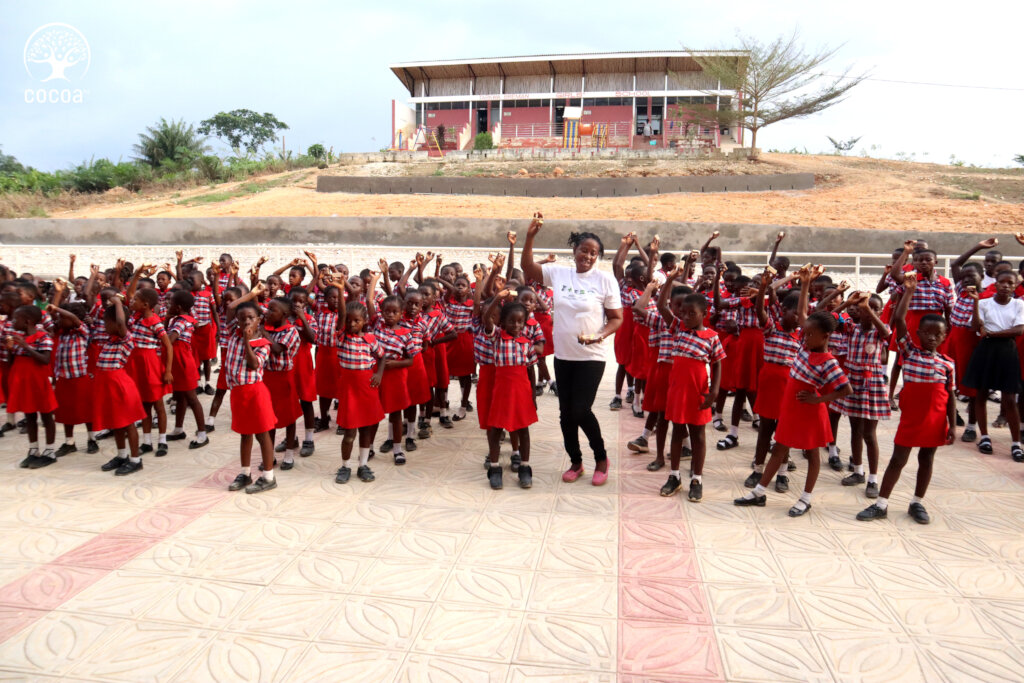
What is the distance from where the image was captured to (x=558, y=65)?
124ft

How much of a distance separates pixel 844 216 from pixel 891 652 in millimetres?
19614

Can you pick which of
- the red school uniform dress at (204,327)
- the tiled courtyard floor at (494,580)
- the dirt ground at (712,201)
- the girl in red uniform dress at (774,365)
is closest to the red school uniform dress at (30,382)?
the tiled courtyard floor at (494,580)

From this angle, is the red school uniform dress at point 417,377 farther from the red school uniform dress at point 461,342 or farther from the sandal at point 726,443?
the sandal at point 726,443

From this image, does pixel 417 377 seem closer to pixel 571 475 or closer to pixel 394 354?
pixel 394 354

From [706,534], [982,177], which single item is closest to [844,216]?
[982,177]

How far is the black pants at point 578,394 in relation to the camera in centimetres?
477

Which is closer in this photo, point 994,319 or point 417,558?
point 417,558

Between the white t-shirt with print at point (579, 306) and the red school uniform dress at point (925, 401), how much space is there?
6.48 feet

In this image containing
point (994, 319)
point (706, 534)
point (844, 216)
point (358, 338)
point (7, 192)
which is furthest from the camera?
point (7, 192)

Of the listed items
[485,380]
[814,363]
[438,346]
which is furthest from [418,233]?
[814,363]

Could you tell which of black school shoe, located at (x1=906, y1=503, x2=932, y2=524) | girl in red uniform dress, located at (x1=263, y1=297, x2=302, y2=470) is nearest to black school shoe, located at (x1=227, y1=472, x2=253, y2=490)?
girl in red uniform dress, located at (x1=263, y1=297, x2=302, y2=470)

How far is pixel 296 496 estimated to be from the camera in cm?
483

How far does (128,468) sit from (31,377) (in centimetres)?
118

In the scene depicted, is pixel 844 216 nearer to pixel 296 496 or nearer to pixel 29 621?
pixel 296 496
